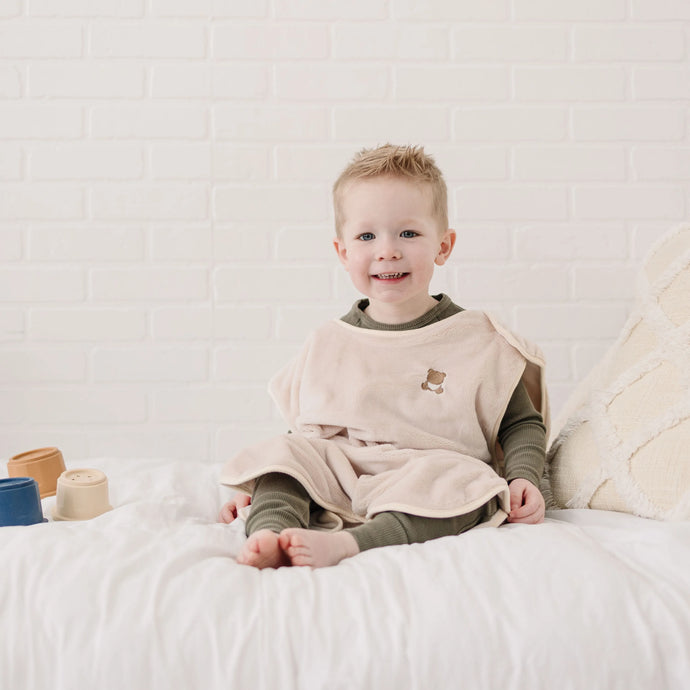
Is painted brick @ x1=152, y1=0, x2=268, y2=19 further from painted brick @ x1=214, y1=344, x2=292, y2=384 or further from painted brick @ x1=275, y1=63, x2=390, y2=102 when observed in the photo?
painted brick @ x1=214, y1=344, x2=292, y2=384

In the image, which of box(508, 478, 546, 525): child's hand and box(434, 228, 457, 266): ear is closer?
box(508, 478, 546, 525): child's hand

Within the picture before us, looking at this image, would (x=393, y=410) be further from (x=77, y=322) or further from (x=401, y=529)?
(x=77, y=322)

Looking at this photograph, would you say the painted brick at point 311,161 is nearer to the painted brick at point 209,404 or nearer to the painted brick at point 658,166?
the painted brick at point 209,404

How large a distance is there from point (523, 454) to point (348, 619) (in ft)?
1.97

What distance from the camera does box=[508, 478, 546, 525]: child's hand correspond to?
4.03ft

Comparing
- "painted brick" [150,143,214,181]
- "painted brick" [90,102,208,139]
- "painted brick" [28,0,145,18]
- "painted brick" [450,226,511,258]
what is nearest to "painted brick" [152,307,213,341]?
"painted brick" [150,143,214,181]

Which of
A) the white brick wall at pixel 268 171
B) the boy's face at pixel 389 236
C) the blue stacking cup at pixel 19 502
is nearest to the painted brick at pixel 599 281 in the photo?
the white brick wall at pixel 268 171

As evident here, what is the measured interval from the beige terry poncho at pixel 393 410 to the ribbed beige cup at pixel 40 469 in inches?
15.6

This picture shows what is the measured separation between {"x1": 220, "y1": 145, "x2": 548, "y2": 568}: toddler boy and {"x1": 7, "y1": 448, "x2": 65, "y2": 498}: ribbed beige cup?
35 cm

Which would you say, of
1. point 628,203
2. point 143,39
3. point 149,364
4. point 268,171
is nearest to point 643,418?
point 628,203

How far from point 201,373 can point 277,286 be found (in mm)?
312

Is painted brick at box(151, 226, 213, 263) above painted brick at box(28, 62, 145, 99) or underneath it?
underneath

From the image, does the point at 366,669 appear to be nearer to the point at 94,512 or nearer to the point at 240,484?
the point at 240,484

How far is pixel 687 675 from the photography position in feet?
2.78
